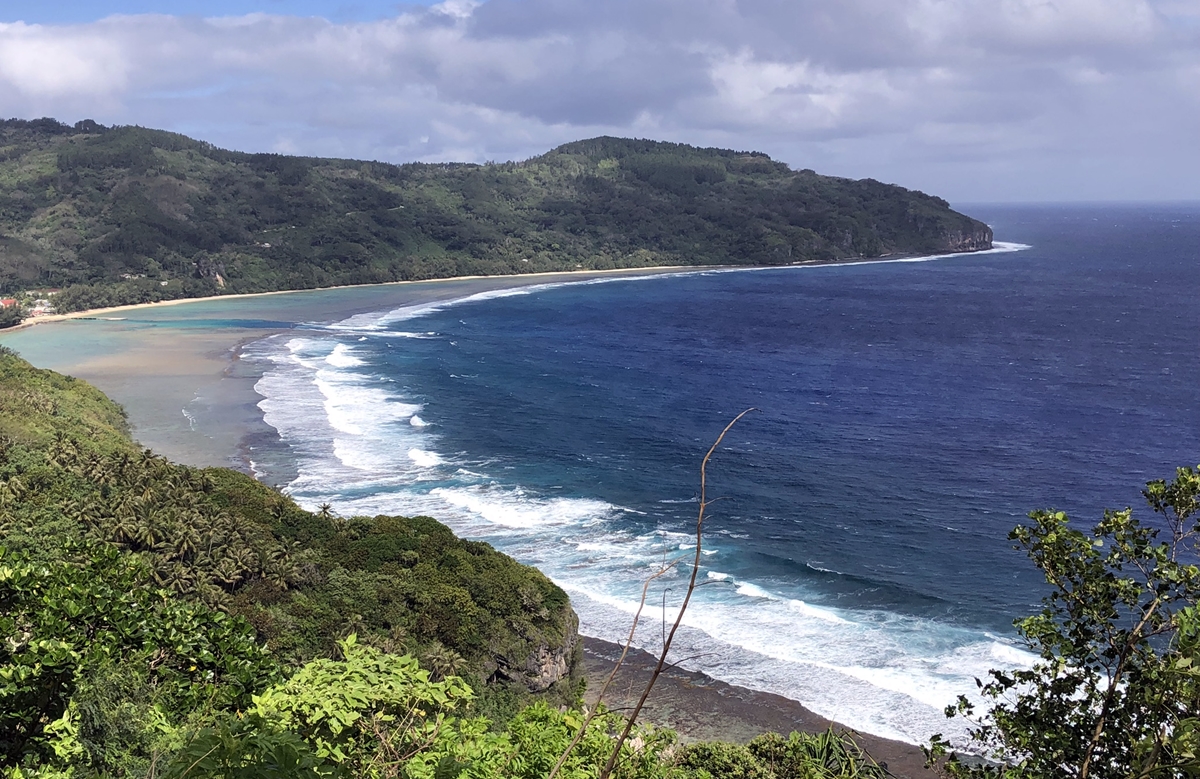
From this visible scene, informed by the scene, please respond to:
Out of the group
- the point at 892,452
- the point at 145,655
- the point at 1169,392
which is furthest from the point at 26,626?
Result: the point at 1169,392

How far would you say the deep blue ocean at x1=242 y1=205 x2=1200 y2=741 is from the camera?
35.5m

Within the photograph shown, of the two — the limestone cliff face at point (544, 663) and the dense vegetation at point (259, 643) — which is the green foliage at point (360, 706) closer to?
the dense vegetation at point (259, 643)

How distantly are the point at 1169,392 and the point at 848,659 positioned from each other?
5639 centimetres

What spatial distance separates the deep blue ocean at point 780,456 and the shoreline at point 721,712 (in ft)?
2.59

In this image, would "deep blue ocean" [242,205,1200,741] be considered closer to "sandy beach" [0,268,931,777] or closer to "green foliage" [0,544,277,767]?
"sandy beach" [0,268,931,777]

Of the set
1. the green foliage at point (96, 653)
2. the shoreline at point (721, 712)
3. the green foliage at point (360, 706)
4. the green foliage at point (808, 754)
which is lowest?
the shoreline at point (721, 712)

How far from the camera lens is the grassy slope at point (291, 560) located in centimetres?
2936

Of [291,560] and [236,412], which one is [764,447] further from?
[236,412]

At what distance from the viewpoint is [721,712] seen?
30.4 meters

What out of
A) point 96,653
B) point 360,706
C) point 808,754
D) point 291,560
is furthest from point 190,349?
point 360,706

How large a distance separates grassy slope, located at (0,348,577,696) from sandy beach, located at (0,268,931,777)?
4039 millimetres

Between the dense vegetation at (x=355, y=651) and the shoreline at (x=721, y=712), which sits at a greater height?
the dense vegetation at (x=355, y=651)

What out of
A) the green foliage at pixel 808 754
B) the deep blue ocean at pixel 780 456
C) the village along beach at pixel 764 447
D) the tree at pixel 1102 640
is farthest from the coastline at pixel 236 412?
the tree at pixel 1102 640

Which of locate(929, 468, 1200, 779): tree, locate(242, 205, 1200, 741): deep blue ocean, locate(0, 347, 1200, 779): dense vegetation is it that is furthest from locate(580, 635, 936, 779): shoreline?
locate(929, 468, 1200, 779): tree
